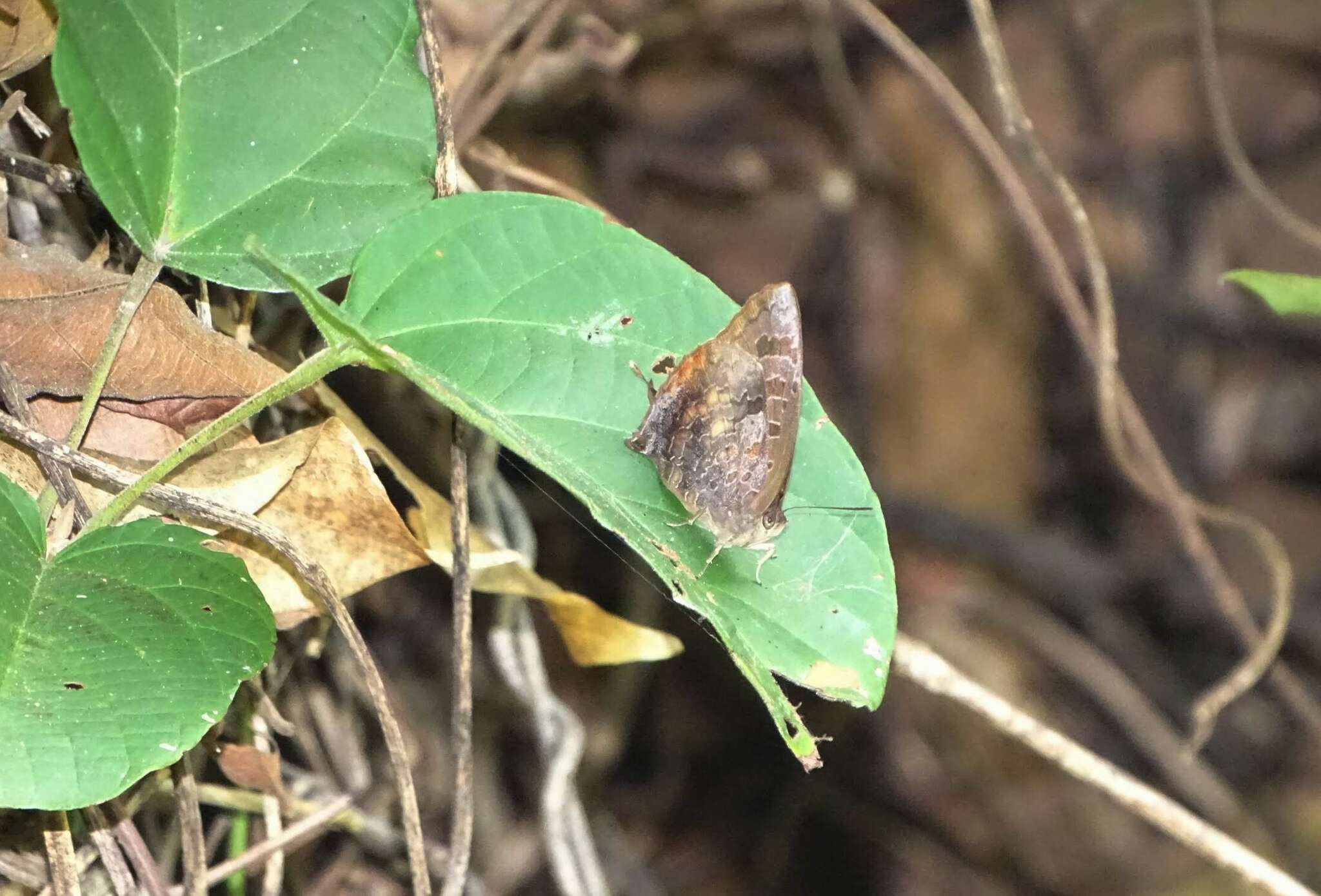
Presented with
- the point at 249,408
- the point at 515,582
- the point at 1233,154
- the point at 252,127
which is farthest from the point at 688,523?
the point at 1233,154

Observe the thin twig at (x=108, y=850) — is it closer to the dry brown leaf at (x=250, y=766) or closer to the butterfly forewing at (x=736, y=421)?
the dry brown leaf at (x=250, y=766)

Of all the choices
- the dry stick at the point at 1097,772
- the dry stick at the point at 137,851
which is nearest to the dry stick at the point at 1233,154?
the dry stick at the point at 1097,772

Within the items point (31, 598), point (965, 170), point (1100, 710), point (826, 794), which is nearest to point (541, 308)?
point (31, 598)

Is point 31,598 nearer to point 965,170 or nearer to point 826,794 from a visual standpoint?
point 826,794

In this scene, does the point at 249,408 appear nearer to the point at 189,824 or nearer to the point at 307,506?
the point at 307,506

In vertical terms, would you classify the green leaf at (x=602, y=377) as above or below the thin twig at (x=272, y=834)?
above

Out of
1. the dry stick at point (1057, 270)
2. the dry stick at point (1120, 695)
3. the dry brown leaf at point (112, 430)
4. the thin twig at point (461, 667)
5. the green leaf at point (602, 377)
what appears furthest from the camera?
the dry stick at point (1120, 695)

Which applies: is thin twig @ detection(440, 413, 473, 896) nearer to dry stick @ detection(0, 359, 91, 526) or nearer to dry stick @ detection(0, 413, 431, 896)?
dry stick @ detection(0, 413, 431, 896)
